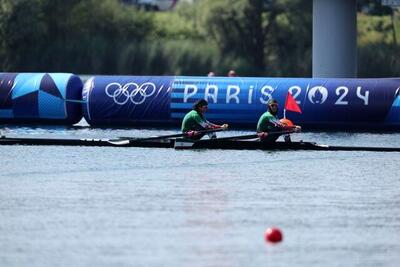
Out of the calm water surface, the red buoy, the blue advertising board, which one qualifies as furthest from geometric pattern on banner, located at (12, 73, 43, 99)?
the red buoy

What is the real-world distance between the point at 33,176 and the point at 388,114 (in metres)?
13.1

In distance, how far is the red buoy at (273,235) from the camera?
56.2 feet

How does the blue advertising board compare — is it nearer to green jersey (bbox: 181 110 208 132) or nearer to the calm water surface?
the calm water surface

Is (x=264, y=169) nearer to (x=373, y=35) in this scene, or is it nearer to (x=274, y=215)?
(x=274, y=215)

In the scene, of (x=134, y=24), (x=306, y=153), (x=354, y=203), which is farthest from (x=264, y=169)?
(x=134, y=24)

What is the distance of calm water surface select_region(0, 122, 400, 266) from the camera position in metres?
16.4

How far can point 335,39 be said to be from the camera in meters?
41.4

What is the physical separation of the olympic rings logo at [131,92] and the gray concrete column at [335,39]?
7.08m

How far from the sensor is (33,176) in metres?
25.1

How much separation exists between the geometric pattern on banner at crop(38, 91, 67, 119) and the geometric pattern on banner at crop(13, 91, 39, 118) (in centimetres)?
17

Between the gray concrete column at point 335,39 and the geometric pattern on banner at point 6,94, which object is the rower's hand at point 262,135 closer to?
the geometric pattern on banner at point 6,94

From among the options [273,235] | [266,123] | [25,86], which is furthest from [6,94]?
[273,235]

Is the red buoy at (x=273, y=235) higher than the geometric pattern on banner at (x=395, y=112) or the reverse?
higher

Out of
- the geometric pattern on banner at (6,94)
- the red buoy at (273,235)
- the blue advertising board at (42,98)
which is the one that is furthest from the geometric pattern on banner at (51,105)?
the red buoy at (273,235)
